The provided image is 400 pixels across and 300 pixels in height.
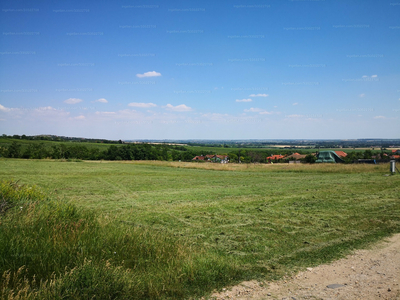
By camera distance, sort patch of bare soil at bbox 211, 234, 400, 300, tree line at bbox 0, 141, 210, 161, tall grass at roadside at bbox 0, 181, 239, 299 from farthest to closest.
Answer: tree line at bbox 0, 141, 210, 161 < patch of bare soil at bbox 211, 234, 400, 300 < tall grass at roadside at bbox 0, 181, 239, 299

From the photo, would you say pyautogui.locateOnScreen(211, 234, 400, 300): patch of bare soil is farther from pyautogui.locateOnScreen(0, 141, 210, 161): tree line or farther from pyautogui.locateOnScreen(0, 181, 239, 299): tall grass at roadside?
pyautogui.locateOnScreen(0, 141, 210, 161): tree line

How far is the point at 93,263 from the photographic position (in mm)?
5117

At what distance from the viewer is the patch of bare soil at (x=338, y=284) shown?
15.1ft

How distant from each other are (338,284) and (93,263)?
14.2 feet

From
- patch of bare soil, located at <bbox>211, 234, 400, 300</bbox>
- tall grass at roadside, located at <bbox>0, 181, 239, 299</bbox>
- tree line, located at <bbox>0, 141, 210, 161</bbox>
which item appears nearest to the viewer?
tall grass at roadside, located at <bbox>0, 181, 239, 299</bbox>

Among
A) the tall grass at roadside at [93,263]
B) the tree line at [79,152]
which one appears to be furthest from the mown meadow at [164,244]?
the tree line at [79,152]

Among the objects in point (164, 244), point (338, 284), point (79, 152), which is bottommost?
point (338, 284)

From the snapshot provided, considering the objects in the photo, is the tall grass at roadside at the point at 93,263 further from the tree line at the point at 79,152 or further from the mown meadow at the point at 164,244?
the tree line at the point at 79,152

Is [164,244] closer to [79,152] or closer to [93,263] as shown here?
[93,263]

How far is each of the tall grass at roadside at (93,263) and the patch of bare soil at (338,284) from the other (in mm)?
590

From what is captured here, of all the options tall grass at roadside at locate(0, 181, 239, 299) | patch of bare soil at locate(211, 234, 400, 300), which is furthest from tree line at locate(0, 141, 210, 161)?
patch of bare soil at locate(211, 234, 400, 300)

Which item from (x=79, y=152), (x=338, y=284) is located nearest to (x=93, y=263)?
(x=338, y=284)

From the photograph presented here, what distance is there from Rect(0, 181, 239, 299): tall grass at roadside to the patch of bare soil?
1.93 feet

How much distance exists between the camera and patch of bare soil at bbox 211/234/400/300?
4.59 metres
